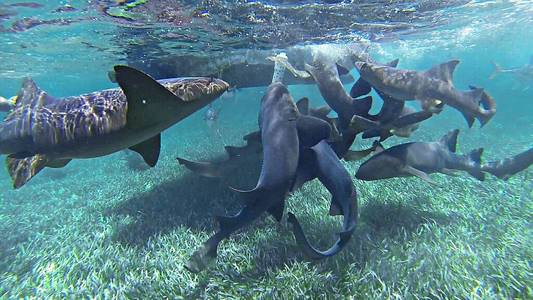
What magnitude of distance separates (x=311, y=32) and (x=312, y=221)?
13426 millimetres

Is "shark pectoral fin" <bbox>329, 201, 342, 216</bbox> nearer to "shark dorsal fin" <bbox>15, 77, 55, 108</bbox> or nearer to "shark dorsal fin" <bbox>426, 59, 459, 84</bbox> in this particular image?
"shark dorsal fin" <bbox>426, 59, 459, 84</bbox>

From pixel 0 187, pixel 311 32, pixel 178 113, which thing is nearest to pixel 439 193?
pixel 178 113

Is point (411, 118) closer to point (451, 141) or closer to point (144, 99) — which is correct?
point (451, 141)

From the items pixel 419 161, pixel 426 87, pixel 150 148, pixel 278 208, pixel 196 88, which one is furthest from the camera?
pixel 426 87

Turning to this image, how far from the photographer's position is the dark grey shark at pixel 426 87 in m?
→ 7.30

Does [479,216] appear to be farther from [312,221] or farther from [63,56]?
[63,56]

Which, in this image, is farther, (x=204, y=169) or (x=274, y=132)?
(x=204, y=169)

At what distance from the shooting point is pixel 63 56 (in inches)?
949

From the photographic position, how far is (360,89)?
8281mm

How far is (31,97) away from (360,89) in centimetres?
814

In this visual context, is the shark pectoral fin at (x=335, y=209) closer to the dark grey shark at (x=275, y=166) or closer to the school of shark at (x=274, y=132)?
the school of shark at (x=274, y=132)

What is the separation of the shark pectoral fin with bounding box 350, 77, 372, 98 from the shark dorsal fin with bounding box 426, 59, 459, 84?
65.4 inches

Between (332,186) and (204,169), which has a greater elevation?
(332,186)

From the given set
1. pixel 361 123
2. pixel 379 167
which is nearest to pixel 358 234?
A: pixel 379 167
